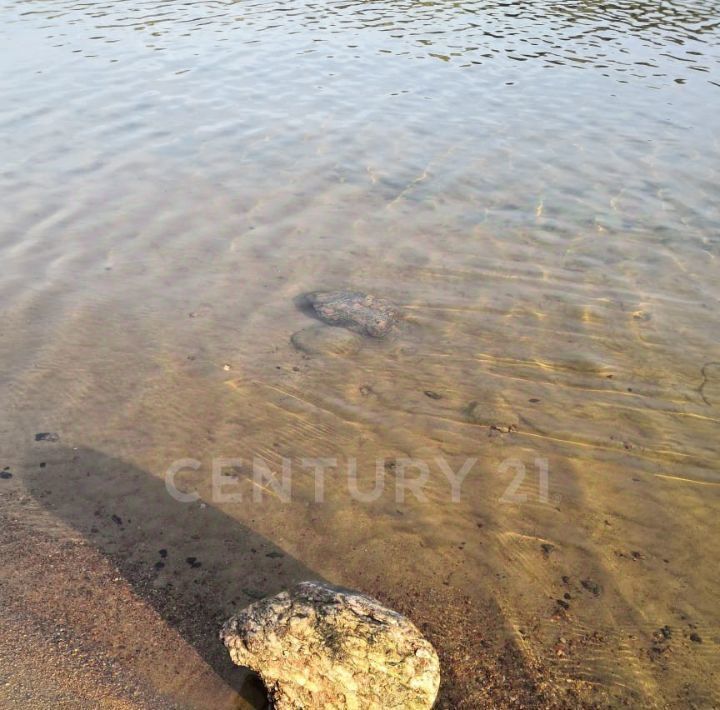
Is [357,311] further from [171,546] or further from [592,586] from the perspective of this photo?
[592,586]

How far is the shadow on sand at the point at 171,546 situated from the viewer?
13.4 ft

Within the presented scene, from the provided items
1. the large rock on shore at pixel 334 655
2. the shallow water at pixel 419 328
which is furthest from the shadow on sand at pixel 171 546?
the large rock on shore at pixel 334 655

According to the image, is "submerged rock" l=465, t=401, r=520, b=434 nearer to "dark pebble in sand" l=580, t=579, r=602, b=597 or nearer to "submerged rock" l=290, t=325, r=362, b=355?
"submerged rock" l=290, t=325, r=362, b=355

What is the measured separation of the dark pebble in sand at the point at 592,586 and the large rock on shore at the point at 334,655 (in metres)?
1.35

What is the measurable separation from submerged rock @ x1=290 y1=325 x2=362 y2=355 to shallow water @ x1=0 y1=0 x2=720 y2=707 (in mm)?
117

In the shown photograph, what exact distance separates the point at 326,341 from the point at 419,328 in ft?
2.96

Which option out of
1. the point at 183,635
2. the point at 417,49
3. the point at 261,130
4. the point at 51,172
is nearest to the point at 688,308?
the point at 183,635

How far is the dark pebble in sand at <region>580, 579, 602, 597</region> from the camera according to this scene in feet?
14.3

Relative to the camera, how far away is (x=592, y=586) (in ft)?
14.4

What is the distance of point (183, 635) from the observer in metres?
3.98

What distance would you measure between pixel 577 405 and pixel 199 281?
4.01 meters

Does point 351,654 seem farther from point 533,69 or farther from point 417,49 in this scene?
point 417,49

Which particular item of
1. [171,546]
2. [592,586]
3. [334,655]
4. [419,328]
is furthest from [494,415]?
[334,655]

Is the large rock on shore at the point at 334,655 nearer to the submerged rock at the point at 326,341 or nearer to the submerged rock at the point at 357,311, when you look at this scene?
the submerged rock at the point at 326,341
